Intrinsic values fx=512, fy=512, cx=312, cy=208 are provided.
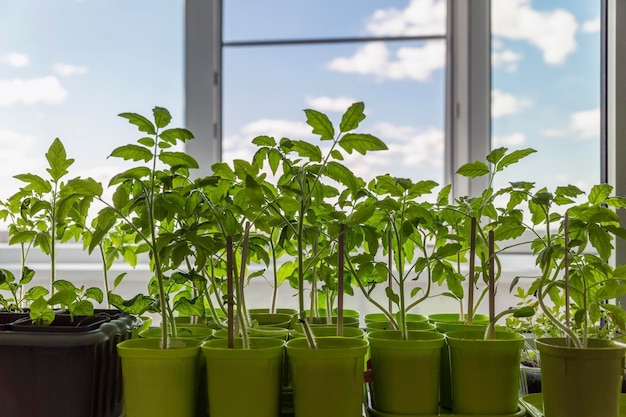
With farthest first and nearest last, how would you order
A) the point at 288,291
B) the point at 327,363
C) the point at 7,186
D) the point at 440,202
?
1. the point at 7,186
2. the point at 288,291
3. the point at 440,202
4. the point at 327,363

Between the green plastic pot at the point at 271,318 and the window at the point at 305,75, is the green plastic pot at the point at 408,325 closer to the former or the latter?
the green plastic pot at the point at 271,318

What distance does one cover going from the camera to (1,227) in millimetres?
1855

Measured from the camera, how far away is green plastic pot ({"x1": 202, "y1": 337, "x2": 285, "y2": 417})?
79 centimetres

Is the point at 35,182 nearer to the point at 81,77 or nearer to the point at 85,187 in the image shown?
the point at 85,187

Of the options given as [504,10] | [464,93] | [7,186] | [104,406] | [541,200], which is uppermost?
[504,10]

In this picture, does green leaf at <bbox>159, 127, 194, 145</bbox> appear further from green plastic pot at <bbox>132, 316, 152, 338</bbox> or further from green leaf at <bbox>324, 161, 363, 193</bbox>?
green plastic pot at <bbox>132, 316, 152, 338</bbox>

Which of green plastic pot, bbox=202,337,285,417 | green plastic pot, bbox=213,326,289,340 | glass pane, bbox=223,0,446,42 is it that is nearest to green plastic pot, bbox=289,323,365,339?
green plastic pot, bbox=213,326,289,340

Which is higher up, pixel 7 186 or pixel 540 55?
pixel 540 55

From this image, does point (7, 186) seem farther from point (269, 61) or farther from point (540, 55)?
point (540, 55)

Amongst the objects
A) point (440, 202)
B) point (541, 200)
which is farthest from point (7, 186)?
point (541, 200)

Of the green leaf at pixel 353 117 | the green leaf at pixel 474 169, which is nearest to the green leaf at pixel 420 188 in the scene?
the green leaf at pixel 474 169

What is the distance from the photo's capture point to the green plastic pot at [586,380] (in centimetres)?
79

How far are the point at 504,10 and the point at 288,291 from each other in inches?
45.6

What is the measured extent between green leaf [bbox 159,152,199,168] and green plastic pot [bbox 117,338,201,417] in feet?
1.00
